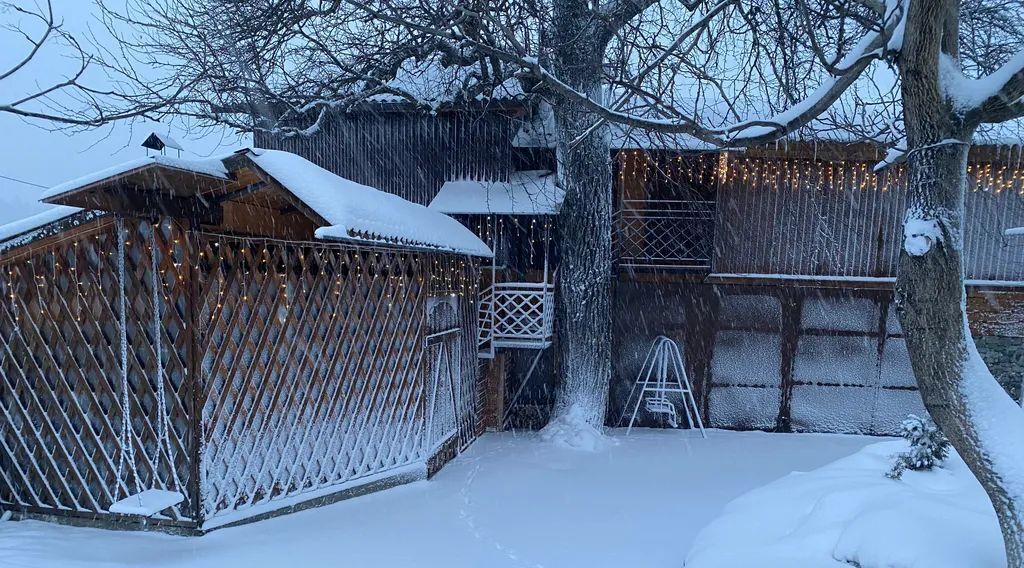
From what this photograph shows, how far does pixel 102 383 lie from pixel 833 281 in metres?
7.56

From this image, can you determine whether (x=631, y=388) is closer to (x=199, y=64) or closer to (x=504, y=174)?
(x=504, y=174)

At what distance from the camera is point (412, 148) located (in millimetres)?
7523

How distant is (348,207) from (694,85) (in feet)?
11.4

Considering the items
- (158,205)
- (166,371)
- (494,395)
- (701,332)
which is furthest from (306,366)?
(701,332)

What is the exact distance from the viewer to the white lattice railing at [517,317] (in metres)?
6.12

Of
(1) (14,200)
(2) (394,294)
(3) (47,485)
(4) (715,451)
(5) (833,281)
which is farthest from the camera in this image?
(1) (14,200)

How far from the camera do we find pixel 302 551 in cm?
347

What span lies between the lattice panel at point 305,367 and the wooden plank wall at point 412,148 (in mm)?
2771

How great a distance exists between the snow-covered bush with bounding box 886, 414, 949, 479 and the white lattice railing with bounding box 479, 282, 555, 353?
3.40 meters

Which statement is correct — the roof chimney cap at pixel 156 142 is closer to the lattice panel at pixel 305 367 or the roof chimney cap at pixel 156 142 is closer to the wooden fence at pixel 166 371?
the wooden fence at pixel 166 371

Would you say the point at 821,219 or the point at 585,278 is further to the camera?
the point at 821,219

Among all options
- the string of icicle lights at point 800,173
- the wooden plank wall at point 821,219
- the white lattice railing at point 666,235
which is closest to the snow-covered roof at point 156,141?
the white lattice railing at point 666,235

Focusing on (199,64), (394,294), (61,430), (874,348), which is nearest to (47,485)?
(61,430)

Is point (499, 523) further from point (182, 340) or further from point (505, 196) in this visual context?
point (505, 196)
